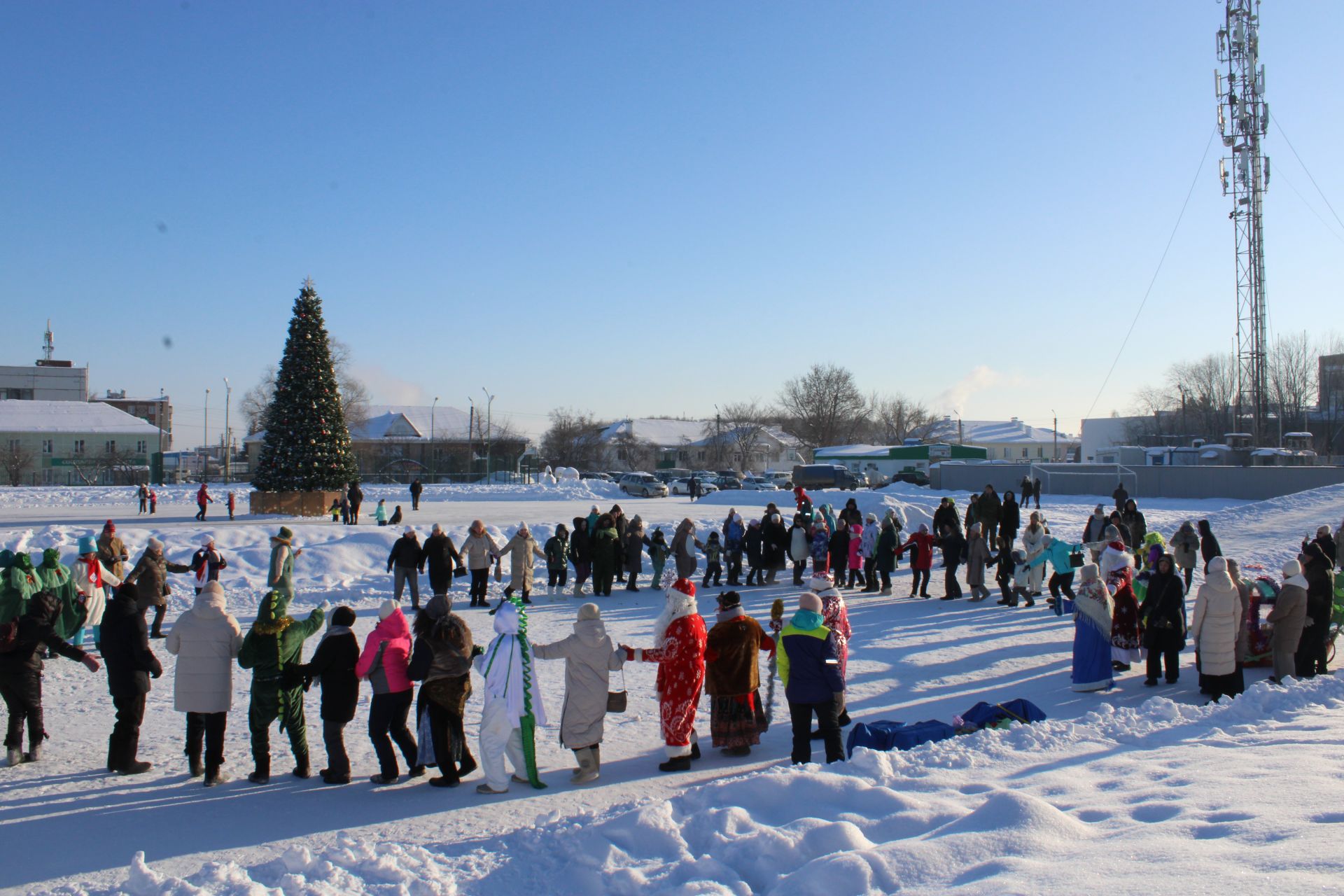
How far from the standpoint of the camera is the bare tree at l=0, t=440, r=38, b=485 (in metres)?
52.2

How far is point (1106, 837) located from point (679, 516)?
951 inches

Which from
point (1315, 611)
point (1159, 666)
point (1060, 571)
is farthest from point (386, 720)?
point (1060, 571)

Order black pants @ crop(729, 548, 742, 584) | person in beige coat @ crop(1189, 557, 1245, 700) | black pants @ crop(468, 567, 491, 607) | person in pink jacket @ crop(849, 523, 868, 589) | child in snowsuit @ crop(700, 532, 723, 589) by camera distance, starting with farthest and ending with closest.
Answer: black pants @ crop(729, 548, 742, 584) → child in snowsuit @ crop(700, 532, 723, 589) → person in pink jacket @ crop(849, 523, 868, 589) → black pants @ crop(468, 567, 491, 607) → person in beige coat @ crop(1189, 557, 1245, 700)

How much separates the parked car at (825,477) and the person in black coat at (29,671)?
42.5 metres

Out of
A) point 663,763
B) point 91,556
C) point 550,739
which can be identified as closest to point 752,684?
point 663,763

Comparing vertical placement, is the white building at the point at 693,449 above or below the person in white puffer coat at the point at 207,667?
above

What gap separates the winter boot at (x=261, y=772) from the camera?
6.62 metres

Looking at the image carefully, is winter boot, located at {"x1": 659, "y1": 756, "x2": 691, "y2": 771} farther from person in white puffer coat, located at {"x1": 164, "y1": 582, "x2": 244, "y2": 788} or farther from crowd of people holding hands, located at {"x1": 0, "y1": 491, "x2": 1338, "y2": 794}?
person in white puffer coat, located at {"x1": 164, "y1": 582, "x2": 244, "y2": 788}

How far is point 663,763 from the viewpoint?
696cm

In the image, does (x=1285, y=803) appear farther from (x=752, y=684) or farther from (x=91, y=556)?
(x=91, y=556)

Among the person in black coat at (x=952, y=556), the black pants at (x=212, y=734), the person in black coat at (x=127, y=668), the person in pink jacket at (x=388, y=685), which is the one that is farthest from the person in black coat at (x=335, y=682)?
the person in black coat at (x=952, y=556)

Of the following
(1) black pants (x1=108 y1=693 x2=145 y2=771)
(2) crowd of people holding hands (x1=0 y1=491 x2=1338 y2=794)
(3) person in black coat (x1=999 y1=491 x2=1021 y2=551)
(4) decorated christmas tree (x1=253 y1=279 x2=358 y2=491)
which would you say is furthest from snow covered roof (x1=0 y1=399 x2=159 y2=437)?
(1) black pants (x1=108 y1=693 x2=145 y2=771)

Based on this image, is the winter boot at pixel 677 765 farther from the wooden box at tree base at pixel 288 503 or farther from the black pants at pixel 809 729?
the wooden box at tree base at pixel 288 503

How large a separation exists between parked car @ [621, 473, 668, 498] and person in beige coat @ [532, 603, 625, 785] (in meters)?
37.0
